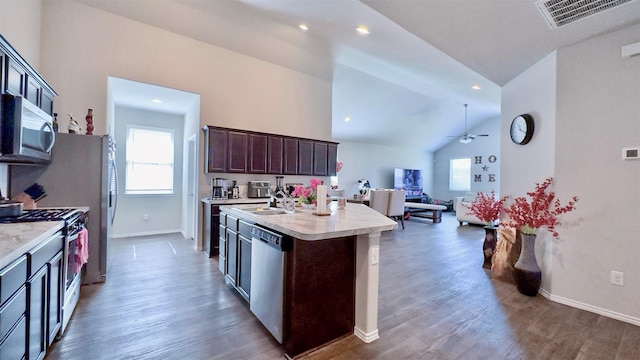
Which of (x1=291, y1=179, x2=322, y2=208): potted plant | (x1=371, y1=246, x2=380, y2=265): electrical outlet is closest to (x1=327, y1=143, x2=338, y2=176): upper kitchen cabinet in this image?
(x1=291, y1=179, x2=322, y2=208): potted plant

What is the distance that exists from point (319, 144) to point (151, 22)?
3.56 meters

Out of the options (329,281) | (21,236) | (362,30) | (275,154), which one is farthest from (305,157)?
(21,236)

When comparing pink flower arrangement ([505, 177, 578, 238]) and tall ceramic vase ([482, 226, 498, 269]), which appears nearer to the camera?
pink flower arrangement ([505, 177, 578, 238])

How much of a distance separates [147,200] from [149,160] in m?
0.89

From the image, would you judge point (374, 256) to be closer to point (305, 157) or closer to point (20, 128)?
point (20, 128)

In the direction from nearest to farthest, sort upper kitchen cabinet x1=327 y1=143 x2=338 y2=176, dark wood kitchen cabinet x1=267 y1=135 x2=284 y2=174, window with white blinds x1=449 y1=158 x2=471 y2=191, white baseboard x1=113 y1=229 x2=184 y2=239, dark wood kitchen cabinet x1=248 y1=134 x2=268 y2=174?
1. dark wood kitchen cabinet x1=248 y1=134 x2=268 y2=174
2. dark wood kitchen cabinet x1=267 y1=135 x2=284 y2=174
3. white baseboard x1=113 y1=229 x2=184 y2=239
4. upper kitchen cabinet x1=327 y1=143 x2=338 y2=176
5. window with white blinds x1=449 y1=158 x2=471 y2=191

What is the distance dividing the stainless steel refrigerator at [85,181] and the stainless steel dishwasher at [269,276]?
7.20 ft

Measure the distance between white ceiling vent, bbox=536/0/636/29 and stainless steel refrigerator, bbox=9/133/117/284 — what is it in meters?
4.70

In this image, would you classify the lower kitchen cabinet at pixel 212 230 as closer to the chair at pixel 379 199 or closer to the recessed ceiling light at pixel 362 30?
the recessed ceiling light at pixel 362 30

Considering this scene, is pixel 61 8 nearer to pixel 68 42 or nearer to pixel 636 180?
pixel 68 42

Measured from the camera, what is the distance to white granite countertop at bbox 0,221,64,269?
48.8 inches

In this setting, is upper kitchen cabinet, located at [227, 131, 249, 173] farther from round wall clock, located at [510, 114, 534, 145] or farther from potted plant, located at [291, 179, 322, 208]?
round wall clock, located at [510, 114, 534, 145]

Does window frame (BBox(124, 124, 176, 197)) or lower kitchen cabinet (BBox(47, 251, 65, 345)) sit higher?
window frame (BBox(124, 124, 176, 197))

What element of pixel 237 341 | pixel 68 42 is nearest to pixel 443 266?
pixel 237 341
